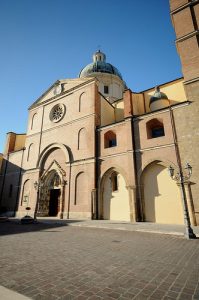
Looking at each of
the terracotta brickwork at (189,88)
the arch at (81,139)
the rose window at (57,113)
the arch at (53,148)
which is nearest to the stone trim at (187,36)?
the terracotta brickwork at (189,88)

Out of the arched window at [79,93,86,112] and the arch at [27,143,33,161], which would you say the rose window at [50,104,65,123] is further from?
the arch at [27,143,33,161]

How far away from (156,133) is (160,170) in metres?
4.43

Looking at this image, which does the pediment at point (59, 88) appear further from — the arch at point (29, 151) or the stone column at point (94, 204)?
the stone column at point (94, 204)

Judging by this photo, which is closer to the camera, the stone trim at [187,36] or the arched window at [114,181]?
the stone trim at [187,36]

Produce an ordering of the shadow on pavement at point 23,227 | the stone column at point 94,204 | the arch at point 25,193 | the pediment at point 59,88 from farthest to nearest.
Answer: the pediment at point 59,88 < the arch at point 25,193 < the stone column at point 94,204 < the shadow on pavement at point 23,227

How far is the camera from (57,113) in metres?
24.5

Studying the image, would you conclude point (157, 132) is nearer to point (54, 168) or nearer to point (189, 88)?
point (189, 88)

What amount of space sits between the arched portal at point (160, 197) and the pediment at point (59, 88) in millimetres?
13653

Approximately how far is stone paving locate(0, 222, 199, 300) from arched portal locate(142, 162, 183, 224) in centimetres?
753

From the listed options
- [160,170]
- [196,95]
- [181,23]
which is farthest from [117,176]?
[181,23]

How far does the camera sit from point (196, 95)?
14.2m

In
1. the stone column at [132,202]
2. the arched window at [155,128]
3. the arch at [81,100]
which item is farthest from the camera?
the arch at [81,100]

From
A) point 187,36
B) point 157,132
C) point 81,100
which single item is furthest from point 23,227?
point 187,36

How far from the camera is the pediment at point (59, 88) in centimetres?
2308
